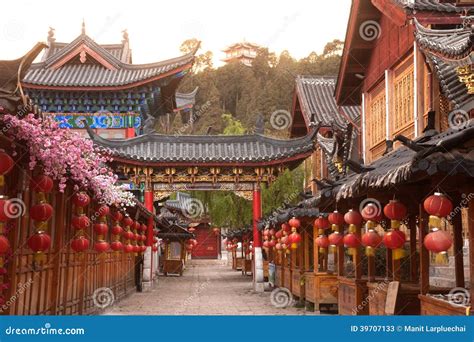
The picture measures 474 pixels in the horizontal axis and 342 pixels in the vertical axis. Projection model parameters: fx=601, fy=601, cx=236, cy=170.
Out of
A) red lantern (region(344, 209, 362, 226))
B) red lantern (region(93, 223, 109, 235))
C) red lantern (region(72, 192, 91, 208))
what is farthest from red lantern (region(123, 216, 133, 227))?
red lantern (region(344, 209, 362, 226))

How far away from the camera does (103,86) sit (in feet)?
74.2

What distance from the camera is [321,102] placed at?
95.7ft

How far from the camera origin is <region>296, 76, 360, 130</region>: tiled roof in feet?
85.8

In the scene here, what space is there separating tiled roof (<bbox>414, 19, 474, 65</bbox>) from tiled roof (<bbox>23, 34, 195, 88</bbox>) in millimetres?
12703

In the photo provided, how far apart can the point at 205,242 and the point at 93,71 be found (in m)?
36.3

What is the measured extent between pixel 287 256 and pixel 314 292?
4898 millimetres

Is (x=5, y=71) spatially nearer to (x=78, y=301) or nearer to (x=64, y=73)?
(x=78, y=301)

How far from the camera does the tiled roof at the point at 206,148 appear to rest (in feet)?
68.0

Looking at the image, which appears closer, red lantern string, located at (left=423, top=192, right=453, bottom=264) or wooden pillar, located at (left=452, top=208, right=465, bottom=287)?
red lantern string, located at (left=423, top=192, right=453, bottom=264)

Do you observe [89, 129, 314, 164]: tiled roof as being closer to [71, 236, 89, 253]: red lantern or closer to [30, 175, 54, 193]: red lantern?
[71, 236, 89, 253]: red lantern

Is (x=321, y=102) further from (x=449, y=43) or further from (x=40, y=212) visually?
(x=40, y=212)

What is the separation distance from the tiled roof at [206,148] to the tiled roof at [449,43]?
9342 mm

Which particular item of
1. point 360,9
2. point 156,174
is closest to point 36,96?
point 156,174

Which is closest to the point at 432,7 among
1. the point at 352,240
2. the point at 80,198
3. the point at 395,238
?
the point at 352,240
